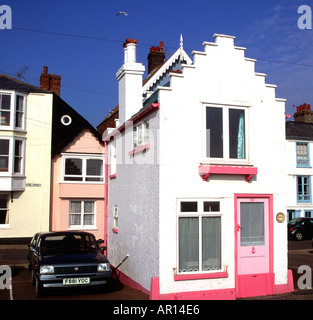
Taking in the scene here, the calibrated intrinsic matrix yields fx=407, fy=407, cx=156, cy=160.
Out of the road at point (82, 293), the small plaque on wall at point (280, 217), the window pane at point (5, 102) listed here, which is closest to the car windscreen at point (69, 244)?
the road at point (82, 293)

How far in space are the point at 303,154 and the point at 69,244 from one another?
2635 cm

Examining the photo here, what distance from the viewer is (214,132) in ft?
34.6

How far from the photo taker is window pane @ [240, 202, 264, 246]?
34.5ft

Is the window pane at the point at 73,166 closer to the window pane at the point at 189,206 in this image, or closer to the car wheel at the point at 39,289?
the car wheel at the point at 39,289

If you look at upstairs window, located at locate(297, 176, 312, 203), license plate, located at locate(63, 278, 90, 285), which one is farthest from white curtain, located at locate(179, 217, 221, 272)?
upstairs window, located at locate(297, 176, 312, 203)

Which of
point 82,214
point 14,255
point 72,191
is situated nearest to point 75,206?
point 82,214

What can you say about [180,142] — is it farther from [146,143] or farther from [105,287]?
[105,287]

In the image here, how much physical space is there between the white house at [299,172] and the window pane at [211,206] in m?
23.9

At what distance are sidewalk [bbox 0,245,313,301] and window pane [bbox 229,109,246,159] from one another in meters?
3.66

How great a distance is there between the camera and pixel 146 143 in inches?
431

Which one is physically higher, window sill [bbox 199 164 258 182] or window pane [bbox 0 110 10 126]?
window pane [bbox 0 110 10 126]

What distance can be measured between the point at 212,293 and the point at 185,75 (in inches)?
213

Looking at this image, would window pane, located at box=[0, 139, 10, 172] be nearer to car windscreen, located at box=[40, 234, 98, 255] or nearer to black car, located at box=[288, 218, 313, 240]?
car windscreen, located at box=[40, 234, 98, 255]
